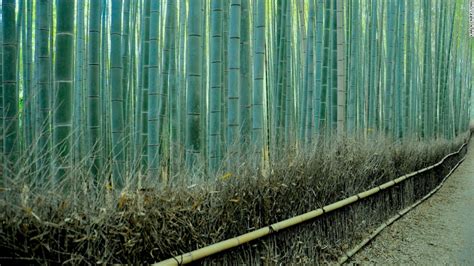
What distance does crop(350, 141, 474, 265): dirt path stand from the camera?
3127 millimetres

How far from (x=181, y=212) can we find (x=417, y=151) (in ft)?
12.9

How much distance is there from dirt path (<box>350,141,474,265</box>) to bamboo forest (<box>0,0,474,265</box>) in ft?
0.52

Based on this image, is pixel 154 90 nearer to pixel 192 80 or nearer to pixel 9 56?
pixel 192 80

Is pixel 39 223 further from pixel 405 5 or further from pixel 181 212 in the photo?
pixel 405 5

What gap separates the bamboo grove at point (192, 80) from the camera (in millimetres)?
2148

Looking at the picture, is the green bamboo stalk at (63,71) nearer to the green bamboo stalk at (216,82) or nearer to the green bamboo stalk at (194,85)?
the green bamboo stalk at (194,85)

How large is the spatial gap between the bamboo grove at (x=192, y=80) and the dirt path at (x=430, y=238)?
79cm

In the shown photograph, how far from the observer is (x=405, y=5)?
232 inches

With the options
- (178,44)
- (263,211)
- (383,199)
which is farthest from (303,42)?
(263,211)

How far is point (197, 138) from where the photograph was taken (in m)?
2.35

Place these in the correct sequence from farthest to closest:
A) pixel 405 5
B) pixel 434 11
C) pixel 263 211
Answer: pixel 434 11 → pixel 405 5 → pixel 263 211

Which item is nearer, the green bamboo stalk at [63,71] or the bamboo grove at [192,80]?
the green bamboo stalk at [63,71]

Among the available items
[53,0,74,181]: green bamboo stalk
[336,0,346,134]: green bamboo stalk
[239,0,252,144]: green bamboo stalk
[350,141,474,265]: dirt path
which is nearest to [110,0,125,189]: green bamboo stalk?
[53,0,74,181]: green bamboo stalk

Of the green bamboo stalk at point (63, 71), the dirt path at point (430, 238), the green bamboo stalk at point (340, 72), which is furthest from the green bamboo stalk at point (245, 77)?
the green bamboo stalk at point (340, 72)
